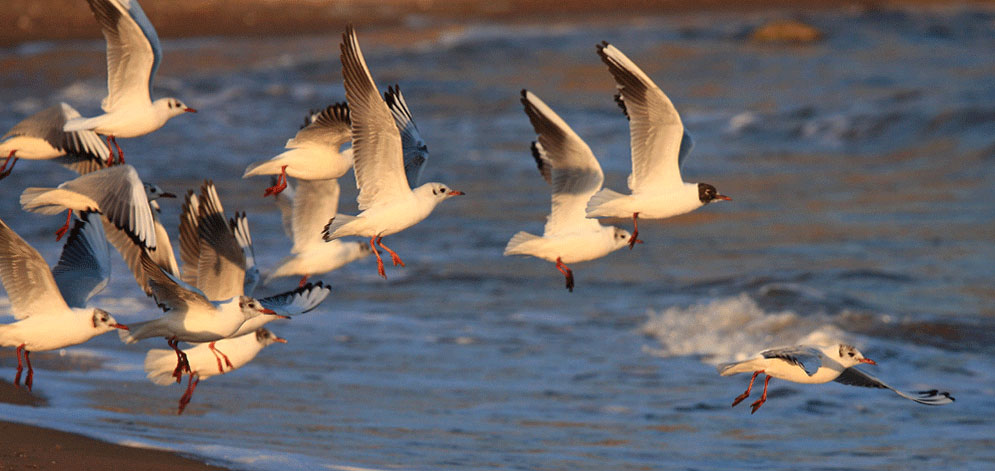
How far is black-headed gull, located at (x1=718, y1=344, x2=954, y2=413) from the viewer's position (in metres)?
6.34

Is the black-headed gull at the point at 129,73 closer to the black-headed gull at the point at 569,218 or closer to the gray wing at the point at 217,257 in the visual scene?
the gray wing at the point at 217,257

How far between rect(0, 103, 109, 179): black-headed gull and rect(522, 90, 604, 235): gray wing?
243cm

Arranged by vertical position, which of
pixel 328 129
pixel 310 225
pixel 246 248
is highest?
pixel 328 129

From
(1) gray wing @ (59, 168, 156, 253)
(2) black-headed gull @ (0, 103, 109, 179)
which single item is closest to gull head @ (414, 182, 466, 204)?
(1) gray wing @ (59, 168, 156, 253)

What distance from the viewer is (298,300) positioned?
668cm

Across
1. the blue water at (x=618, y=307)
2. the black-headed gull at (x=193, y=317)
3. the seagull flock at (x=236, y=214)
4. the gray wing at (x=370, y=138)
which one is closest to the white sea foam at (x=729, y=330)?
the blue water at (x=618, y=307)

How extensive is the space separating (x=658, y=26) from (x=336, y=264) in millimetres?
30385

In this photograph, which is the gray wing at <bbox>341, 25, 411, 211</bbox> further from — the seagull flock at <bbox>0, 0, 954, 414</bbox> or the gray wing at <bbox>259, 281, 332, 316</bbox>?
the gray wing at <bbox>259, 281, 332, 316</bbox>

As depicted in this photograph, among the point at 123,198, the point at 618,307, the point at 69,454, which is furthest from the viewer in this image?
the point at 618,307

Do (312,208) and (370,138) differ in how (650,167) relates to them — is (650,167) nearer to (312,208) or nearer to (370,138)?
(370,138)

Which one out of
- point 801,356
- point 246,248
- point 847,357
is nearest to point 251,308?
point 246,248

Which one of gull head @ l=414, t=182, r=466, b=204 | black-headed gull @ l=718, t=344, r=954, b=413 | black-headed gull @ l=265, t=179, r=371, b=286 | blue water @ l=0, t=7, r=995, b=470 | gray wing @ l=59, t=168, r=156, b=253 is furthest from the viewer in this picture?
black-headed gull @ l=265, t=179, r=371, b=286

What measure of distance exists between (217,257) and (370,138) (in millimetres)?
1149

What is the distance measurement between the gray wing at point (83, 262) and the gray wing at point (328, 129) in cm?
116
